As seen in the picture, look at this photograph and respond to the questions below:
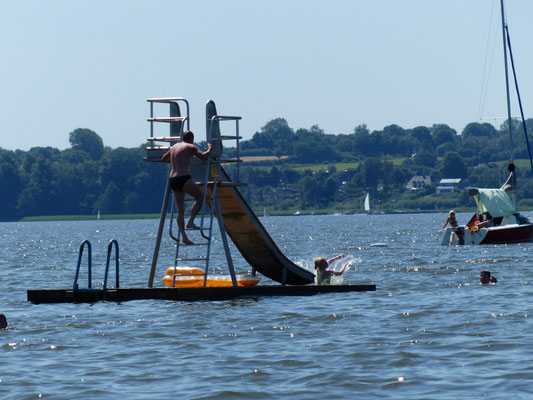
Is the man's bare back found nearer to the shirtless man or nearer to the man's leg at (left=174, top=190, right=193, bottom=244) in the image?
the shirtless man

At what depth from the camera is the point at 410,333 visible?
62.1 ft

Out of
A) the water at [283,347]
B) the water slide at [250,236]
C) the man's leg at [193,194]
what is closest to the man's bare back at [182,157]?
the man's leg at [193,194]

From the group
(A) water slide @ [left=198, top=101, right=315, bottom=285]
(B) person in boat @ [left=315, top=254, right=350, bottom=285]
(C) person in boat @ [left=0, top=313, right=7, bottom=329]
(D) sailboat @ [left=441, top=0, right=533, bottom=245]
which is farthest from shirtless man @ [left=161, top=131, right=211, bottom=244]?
(D) sailboat @ [left=441, top=0, right=533, bottom=245]

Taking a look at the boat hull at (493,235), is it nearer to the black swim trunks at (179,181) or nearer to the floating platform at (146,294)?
the floating platform at (146,294)

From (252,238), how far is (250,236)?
0.09m

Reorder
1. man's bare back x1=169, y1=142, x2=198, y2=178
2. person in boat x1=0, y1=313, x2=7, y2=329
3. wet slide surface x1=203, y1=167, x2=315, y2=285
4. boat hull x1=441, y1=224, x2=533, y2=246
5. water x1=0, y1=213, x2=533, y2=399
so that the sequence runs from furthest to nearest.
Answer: boat hull x1=441, y1=224, x2=533, y2=246
wet slide surface x1=203, y1=167, x2=315, y2=285
man's bare back x1=169, y1=142, x2=198, y2=178
person in boat x1=0, y1=313, x2=7, y2=329
water x1=0, y1=213, x2=533, y2=399

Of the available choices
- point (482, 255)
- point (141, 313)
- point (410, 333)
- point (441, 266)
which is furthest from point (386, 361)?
point (482, 255)

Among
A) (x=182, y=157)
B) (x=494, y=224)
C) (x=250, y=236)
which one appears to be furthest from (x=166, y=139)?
(x=494, y=224)

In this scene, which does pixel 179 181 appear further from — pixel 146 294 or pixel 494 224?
pixel 494 224

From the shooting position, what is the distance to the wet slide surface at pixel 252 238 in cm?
2489

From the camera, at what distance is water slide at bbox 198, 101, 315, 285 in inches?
972

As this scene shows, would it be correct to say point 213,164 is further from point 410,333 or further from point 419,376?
point 419,376

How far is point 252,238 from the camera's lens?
85.7 ft

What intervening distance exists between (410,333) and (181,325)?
184 inches
